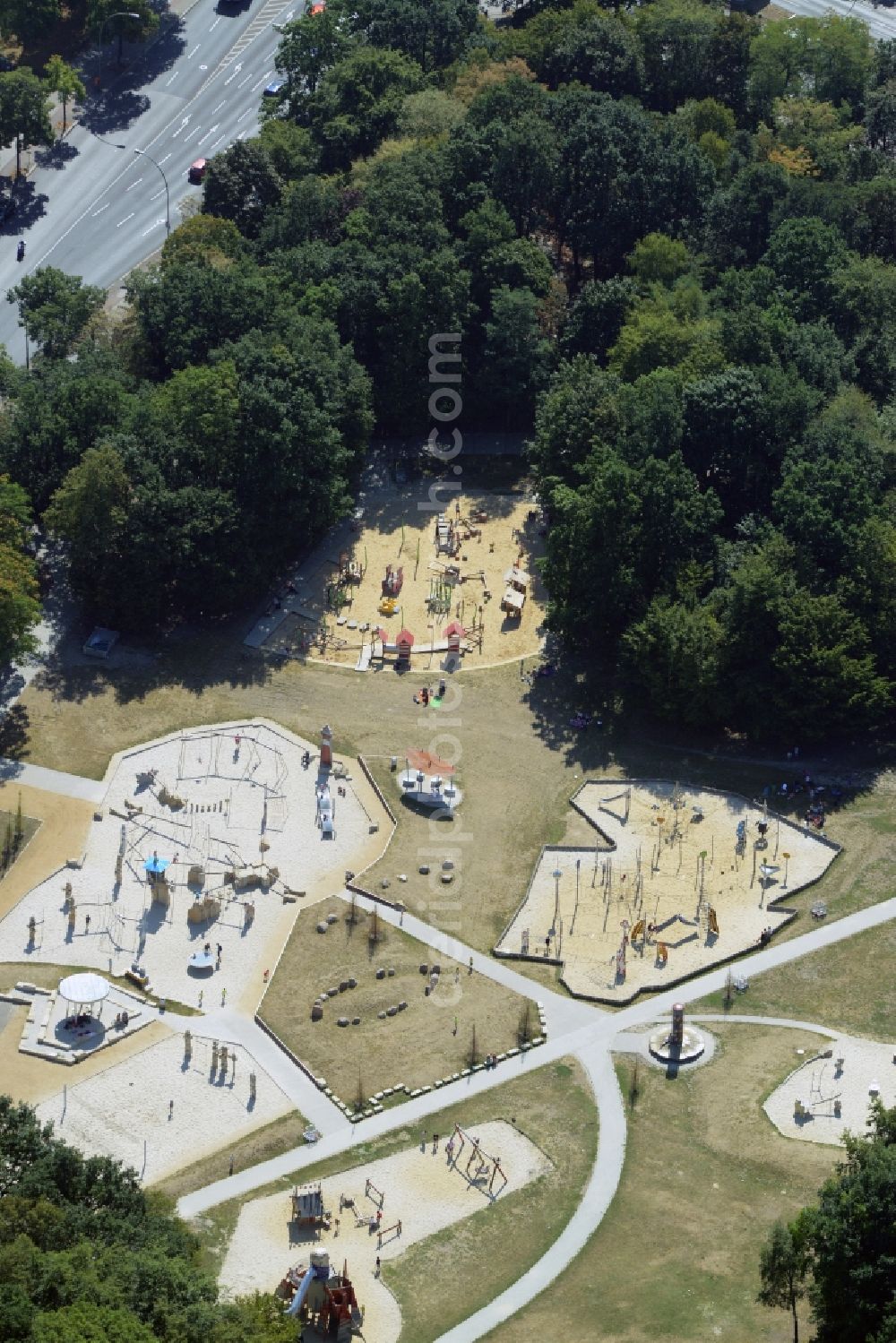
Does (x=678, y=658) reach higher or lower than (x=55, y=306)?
lower

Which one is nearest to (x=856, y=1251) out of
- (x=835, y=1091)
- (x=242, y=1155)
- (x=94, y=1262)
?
(x=835, y=1091)

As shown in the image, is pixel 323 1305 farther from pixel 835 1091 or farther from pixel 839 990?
pixel 839 990

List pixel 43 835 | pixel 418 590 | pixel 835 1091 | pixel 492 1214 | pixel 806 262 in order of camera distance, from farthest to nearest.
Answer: pixel 806 262 < pixel 418 590 < pixel 43 835 < pixel 835 1091 < pixel 492 1214

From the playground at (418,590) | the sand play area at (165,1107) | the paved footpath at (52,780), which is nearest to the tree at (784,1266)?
the sand play area at (165,1107)

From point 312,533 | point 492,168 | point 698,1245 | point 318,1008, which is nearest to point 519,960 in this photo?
Answer: point 318,1008

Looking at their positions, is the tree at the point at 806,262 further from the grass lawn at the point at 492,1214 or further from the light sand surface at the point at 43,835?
the grass lawn at the point at 492,1214

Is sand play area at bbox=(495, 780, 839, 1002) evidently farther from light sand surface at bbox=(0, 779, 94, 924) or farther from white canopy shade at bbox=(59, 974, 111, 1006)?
light sand surface at bbox=(0, 779, 94, 924)
